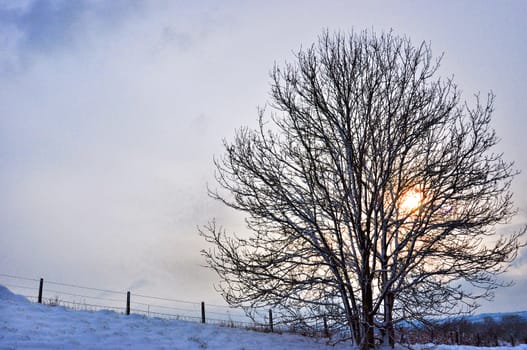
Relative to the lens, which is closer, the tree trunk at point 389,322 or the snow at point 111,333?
the snow at point 111,333

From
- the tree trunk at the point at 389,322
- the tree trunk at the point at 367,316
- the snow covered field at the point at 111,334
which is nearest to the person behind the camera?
the tree trunk at the point at 367,316

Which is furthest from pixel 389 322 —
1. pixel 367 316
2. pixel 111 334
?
pixel 111 334

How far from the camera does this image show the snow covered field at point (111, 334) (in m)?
9.98

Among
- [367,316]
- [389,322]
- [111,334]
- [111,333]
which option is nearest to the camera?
[389,322]

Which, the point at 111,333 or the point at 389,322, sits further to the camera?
the point at 111,333

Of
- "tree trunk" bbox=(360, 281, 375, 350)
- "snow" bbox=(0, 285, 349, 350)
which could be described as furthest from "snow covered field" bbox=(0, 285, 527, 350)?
"tree trunk" bbox=(360, 281, 375, 350)

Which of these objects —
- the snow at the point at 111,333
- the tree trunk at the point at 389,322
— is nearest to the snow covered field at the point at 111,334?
the snow at the point at 111,333

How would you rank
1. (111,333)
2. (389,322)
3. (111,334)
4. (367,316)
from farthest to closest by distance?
(111,333)
(111,334)
(367,316)
(389,322)

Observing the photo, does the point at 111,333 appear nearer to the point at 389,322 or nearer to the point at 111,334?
the point at 111,334

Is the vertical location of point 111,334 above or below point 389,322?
above

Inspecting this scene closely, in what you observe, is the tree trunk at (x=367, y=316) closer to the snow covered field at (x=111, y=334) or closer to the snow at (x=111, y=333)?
the snow at (x=111, y=333)

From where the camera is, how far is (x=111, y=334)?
456 inches

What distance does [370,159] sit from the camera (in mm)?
10773

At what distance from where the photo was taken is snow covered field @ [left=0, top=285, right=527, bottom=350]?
9.98 metres
